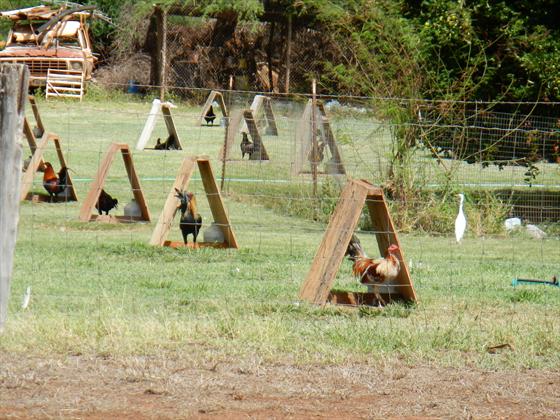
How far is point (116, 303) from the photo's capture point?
861cm

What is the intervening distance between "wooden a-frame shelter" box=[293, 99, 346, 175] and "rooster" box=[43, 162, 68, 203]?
399 cm

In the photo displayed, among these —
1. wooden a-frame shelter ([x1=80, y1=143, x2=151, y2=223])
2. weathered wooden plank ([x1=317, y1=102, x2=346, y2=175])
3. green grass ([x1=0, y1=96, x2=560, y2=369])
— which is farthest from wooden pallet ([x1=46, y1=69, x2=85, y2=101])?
wooden a-frame shelter ([x1=80, y1=143, x2=151, y2=223])

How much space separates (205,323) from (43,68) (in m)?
28.4

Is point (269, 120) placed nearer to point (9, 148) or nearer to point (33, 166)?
point (33, 166)

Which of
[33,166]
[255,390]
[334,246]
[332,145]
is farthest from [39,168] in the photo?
[255,390]

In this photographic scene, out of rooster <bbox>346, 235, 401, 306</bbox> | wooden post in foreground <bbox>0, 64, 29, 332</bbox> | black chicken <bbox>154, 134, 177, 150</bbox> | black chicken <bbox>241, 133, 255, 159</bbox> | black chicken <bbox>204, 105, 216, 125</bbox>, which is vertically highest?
wooden post in foreground <bbox>0, 64, 29, 332</bbox>

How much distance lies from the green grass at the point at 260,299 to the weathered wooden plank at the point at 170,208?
0.20 metres

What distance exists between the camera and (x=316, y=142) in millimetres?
17359

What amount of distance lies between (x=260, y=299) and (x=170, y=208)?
3.72 metres

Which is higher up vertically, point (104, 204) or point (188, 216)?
point (188, 216)

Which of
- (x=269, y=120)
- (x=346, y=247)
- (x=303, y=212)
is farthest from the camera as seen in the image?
(x=269, y=120)

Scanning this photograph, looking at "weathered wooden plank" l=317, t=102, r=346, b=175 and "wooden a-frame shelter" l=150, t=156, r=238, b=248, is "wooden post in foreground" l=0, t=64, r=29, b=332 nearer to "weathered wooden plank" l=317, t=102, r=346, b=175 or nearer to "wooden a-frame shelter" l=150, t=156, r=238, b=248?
"wooden a-frame shelter" l=150, t=156, r=238, b=248

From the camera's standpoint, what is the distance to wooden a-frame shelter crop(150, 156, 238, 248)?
487 inches

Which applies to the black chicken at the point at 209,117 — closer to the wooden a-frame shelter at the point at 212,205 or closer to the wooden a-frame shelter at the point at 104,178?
the wooden a-frame shelter at the point at 104,178
